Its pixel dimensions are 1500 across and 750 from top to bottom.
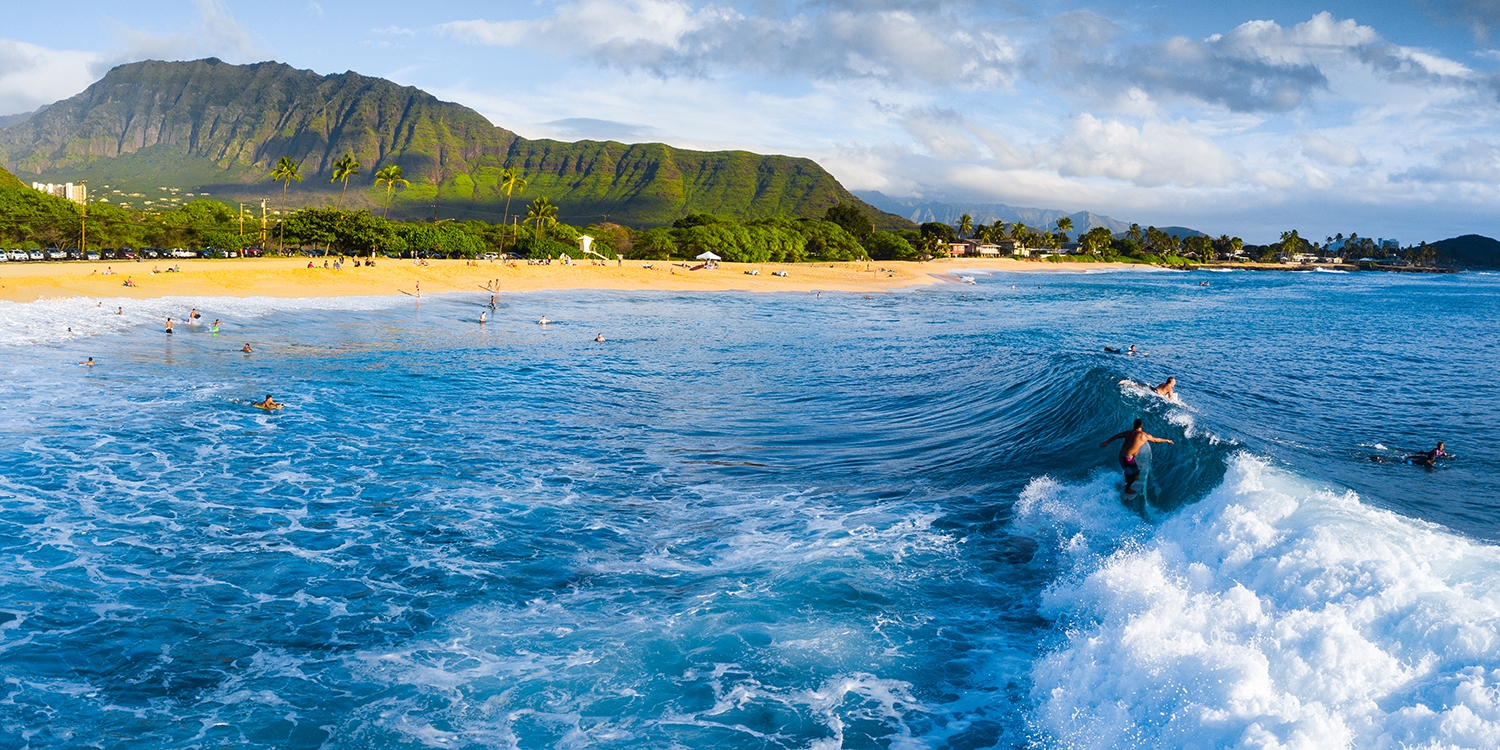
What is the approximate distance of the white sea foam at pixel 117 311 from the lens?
3862cm

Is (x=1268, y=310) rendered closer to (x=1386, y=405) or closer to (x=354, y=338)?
(x=1386, y=405)

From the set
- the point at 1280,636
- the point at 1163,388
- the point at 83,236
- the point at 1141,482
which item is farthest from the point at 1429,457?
the point at 83,236

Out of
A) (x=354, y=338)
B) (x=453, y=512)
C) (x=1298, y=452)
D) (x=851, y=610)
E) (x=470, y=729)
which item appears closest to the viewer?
(x=470, y=729)

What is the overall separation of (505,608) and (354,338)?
35800mm

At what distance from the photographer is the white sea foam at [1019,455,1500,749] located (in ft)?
27.8

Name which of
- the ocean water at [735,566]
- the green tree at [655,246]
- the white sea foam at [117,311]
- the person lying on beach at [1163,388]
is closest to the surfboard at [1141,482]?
the ocean water at [735,566]

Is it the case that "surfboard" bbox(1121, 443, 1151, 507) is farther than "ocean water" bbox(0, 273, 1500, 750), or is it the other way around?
"surfboard" bbox(1121, 443, 1151, 507)

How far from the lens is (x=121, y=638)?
11.2 m

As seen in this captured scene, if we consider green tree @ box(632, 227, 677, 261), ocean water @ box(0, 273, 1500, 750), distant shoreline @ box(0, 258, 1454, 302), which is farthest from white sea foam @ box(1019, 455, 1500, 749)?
green tree @ box(632, 227, 677, 261)

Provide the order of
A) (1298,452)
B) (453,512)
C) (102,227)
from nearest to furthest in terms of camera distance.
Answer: (453,512) < (1298,452) < (102,227)

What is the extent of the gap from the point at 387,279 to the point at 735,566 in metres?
71.9

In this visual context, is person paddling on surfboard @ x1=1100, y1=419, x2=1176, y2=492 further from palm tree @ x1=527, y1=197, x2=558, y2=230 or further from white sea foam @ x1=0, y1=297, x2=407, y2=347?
palm tree @ x1=527, y1=197, x2=558, y2=230

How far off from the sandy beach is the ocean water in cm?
3334

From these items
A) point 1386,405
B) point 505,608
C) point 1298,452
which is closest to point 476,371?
point 505,608
